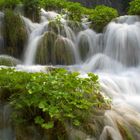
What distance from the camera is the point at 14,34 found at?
9016mm

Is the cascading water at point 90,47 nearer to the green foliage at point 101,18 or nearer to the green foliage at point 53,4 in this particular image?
the green foliage at point 101,18

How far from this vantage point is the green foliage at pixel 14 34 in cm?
902

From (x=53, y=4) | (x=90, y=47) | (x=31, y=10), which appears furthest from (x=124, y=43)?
(x=53, y=4)

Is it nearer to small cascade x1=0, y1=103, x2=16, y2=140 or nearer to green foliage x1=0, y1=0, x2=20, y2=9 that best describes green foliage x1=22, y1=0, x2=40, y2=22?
green foliage x1=0, y1=0, x2=20, y2=9

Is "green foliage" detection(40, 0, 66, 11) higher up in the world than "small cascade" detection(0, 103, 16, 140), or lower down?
higher up

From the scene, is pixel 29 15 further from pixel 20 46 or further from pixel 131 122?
pixel 131 122

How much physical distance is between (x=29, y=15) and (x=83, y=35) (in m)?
1.93

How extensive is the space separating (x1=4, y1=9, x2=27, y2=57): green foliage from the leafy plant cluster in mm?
4543

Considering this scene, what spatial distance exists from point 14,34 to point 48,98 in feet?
17.3

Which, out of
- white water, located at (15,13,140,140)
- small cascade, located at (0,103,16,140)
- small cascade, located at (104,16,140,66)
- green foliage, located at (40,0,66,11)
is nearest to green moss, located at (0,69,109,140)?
small cascade, located at (0,103,16,140)

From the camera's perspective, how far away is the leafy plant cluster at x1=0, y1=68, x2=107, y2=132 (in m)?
4.03

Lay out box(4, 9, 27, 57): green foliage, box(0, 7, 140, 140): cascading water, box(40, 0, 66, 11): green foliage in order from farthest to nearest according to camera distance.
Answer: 1. box(40, 0, 66, 11): green foliage
2. box(4, 9, 27, 57): green foliage
3. box(0, 7, 140, 140): cascading water

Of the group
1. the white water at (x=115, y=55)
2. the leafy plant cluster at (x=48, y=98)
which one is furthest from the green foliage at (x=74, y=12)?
the leafy plant cluster at (x=48, y=98)

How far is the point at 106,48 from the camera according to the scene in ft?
30.2
